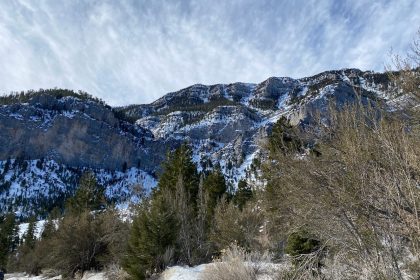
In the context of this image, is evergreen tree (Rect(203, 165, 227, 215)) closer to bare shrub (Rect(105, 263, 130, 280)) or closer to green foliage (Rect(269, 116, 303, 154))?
bare shrub (Rect(105, 263, 130, 280))

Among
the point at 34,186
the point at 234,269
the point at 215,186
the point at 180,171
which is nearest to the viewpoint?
the point at 234,269

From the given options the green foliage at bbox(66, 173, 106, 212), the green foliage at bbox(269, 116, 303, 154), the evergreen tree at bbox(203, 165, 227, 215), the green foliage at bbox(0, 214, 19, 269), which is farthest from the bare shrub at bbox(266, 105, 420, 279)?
the green foliage at bbox(0, 214, 19, 269)

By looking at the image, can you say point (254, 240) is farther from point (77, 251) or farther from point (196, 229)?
point (77, 251)

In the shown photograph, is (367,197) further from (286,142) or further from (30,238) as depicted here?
(30,238)

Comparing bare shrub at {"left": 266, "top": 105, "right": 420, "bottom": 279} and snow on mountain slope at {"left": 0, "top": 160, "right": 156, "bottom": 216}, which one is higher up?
snow on mountain slope at {"left": 0, "top": 160, "right": 156, "bottom": 216}

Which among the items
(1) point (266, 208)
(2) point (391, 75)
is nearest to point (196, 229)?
(1) point (266, 208)

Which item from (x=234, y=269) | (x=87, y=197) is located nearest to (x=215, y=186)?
(x=87, y=197)

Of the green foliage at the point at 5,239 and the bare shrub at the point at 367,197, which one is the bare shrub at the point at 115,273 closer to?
the bare shrub at the point at 367,197

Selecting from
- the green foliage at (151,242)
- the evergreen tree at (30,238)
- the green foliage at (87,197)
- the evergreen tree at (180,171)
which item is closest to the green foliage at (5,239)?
the evergreen tree at (30,238)

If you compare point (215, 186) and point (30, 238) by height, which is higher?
point (30, 238)

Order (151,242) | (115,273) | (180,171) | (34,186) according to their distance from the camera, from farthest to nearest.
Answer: (34,186), (180,171), (115,273), (151,242)

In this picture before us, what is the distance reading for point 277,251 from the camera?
1706cm

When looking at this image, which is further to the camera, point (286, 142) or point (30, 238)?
point (30, 238)

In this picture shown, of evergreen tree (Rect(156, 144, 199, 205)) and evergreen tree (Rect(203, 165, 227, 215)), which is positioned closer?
evergreen tree (Rect(156, 144, 199, 205))
